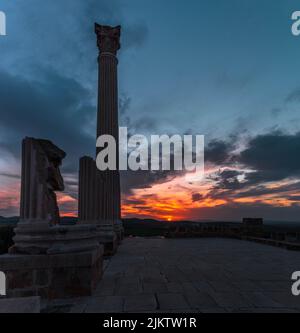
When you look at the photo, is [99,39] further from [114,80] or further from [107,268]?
[107,268]

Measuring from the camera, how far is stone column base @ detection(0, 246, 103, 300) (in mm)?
5820

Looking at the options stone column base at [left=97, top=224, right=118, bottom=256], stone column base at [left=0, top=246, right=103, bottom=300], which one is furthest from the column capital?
stone column base at [left=0, top=246, right=103, bottom=300]

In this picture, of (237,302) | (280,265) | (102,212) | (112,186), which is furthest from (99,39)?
(237,302)

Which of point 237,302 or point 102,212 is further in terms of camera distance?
point 102,212

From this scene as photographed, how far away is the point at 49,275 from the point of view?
5.96 metres

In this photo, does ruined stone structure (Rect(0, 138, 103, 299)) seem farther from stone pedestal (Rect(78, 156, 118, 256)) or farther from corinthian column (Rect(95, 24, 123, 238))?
corinthian column (Rect(95, 24, 123, 238))

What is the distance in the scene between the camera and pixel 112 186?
1620cm

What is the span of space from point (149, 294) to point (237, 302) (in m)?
1.70

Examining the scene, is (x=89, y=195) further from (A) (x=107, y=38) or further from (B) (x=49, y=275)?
(A) (x=107, y=38)

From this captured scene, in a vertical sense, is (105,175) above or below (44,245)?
above

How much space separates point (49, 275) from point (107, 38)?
1507 centimetres

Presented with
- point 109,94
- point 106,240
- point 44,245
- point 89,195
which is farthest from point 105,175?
point 44,245

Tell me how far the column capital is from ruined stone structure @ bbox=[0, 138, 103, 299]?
12148 mm

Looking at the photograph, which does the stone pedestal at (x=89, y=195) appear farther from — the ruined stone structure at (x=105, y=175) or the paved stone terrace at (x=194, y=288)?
the paved stone terrace at (x=194, y=288)
